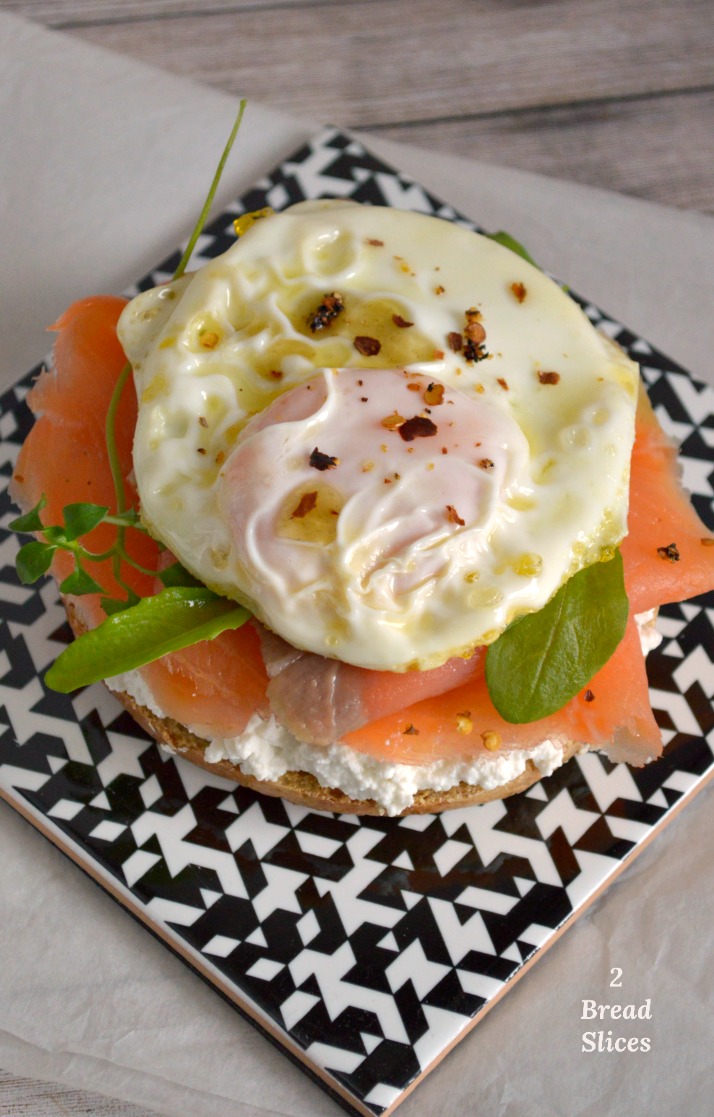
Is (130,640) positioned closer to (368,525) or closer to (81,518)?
(81,518)

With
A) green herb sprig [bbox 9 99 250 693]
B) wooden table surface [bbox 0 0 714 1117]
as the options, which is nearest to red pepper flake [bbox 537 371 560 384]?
green herb sprig [bbox 9 99 250 693]

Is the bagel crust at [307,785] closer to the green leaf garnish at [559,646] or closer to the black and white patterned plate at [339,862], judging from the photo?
the black and white patterned plate at [339,862]

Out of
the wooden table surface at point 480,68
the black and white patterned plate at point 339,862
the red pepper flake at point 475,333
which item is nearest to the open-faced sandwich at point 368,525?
the red pepper flake at point 475,333

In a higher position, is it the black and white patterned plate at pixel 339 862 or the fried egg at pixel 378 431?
the fried egg at pixel 378 431

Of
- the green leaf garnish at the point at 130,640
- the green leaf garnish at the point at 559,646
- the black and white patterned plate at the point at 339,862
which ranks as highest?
the green leaf garnish at the point at 130,640

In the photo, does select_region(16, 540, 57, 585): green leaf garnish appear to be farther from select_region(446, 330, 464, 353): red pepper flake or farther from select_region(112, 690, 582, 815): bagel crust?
select_region(446, 330, 464, 353): red pepper flake

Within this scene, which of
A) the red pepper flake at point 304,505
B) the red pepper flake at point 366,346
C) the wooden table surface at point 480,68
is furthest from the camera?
the wooden table surface at point 480,68

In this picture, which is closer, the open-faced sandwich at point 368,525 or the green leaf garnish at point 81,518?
the open-faced sandwich at point 368,525

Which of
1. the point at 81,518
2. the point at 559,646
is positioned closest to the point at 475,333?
the point at 559,646
